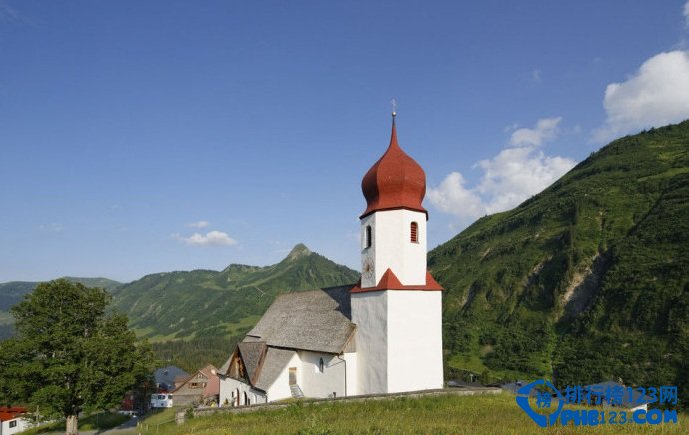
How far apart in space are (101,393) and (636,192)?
5838 inches

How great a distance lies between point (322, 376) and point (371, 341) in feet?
15.8

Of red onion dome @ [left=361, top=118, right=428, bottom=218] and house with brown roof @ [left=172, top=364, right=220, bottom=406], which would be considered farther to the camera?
house with brown roof @ [left=172, top=364, right=220, bottom=406]

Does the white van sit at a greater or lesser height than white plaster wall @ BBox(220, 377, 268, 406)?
lesser

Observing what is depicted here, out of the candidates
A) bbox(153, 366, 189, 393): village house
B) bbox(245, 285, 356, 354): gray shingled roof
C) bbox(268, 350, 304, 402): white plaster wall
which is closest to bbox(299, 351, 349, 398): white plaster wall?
bbox(268, 350, 304, 402): white plaster wall

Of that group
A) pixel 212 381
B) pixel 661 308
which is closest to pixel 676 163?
pixel 661 308

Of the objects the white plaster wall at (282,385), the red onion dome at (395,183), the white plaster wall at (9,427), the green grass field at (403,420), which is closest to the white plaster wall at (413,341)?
the green grass field at (403,420)

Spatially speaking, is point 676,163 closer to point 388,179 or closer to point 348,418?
point 388,179

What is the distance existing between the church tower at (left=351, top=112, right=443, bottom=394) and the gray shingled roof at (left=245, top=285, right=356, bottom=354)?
5.23 feet

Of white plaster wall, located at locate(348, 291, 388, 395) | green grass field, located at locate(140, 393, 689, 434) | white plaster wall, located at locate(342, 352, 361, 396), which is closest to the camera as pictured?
green grass field, located at locate(140, 393, 689, 434)

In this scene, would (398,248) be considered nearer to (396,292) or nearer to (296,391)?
(396,292)

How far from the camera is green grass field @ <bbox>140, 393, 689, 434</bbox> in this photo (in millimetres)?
14320

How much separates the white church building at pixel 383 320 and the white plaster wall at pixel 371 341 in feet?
0.18

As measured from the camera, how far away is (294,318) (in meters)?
37.6

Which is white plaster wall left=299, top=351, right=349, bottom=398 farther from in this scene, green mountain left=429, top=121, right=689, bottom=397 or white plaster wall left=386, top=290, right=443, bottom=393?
green mountain left=429, top=121, right=689, bottom=397
